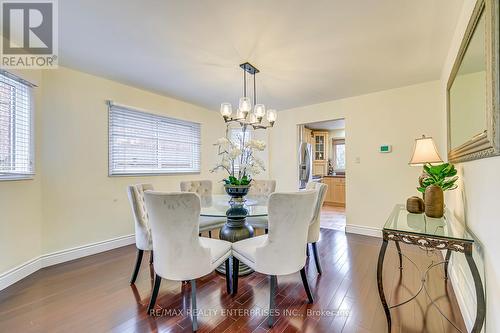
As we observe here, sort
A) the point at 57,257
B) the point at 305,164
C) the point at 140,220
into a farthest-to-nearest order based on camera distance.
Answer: the point at 305,164 → the point at 57,257 → the point at 140,220

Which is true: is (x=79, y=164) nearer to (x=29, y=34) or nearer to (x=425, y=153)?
(x=29, y=34)

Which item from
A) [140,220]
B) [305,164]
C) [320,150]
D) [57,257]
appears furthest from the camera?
[320,150]

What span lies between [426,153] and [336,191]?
4480 millimetres

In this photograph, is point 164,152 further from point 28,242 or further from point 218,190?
point 28,242

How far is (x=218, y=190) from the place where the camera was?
4.68 metres

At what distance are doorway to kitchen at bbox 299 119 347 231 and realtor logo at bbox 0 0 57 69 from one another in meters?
4.74

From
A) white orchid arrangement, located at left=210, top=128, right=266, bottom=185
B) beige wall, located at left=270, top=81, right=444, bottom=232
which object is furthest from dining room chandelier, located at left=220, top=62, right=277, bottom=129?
beige wall, located at left=270, top=81, right=444, bottom=232

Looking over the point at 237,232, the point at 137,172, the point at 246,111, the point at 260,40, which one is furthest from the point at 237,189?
the point at 137,172

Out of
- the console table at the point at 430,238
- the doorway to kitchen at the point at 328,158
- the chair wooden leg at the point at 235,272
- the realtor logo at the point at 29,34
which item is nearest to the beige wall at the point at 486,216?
the console table at the point at 430,238

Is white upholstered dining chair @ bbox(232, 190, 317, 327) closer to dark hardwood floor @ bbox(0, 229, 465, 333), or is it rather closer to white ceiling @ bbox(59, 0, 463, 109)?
dark hardwood floor @ bbox(0, 229, 465, 333)

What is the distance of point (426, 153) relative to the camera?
2.14 metres

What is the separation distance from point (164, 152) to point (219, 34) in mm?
2390

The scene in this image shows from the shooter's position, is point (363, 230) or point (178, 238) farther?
point (363, 230)

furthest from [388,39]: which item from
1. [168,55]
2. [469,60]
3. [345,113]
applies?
[168,55]
